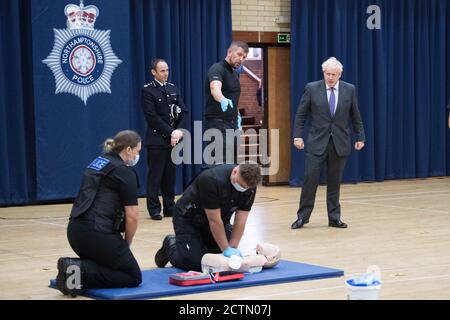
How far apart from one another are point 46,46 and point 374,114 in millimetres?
5345

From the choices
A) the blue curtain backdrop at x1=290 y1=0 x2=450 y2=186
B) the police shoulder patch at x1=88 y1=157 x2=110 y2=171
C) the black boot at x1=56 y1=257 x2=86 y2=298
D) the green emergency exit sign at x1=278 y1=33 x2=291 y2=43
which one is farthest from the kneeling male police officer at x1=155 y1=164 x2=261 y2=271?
the green emergency exit sign at x1=278 y1=33 x2=291 y2=43

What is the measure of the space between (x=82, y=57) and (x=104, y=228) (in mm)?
5492

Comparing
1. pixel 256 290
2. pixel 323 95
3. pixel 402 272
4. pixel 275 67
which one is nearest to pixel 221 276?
pixel 256 290

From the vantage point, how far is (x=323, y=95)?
27.5 ft

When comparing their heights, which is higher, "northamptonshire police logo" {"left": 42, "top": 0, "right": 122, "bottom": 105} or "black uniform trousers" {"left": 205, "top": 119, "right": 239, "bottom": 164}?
"northamptonshire police logo" {"left": 42, "top": 0, "right": 122, "bottom": 105}

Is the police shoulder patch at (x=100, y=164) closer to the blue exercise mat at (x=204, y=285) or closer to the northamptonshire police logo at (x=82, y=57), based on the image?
the blue exercise mat at (x=204, y=285)

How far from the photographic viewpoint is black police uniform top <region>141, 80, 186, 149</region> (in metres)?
9.22

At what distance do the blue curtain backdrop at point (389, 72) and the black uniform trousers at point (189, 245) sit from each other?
6.62 meters

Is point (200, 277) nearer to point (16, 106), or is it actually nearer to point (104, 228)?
point (104, 228)

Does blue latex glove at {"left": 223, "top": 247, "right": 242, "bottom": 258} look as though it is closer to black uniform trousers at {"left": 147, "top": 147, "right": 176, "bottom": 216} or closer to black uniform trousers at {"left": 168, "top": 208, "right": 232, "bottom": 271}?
black uniform trousers at {"left": 168, "top": 208, "right": 232, "bottom": 271}

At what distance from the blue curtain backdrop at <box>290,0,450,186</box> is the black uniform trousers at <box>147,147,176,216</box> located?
11.8 feet

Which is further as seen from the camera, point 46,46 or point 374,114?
point 374,114

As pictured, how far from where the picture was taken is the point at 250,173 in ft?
18.1
